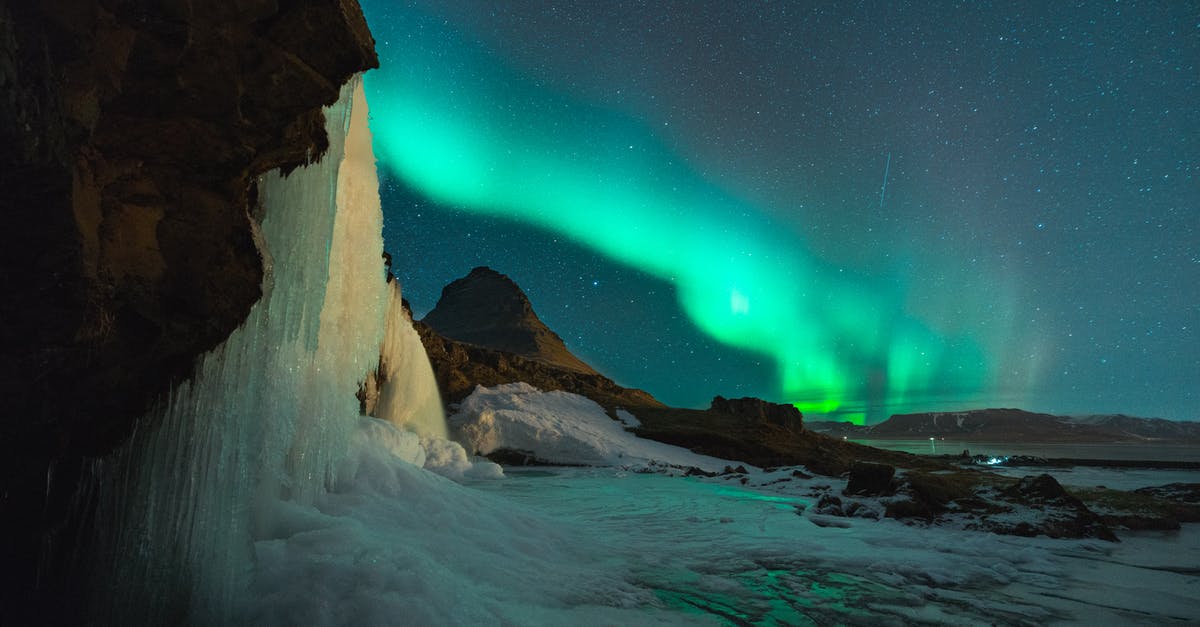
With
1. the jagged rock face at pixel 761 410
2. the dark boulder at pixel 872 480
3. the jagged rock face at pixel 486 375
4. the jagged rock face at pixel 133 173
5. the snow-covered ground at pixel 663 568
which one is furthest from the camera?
the jagged rock face at pixel 761 410

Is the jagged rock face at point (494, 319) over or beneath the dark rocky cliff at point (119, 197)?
over

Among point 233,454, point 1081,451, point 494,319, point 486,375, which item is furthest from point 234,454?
point 1081,451

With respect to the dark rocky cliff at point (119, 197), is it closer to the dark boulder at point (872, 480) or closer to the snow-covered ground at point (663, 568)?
the snow-covered ground at point (663, 568)

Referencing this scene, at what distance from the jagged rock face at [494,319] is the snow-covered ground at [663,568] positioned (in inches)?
2799

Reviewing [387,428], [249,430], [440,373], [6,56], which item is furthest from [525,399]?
[6,56]

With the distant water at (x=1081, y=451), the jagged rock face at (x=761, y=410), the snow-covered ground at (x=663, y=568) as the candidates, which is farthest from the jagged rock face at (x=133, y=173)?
the distant water at (x=1081, y=451)

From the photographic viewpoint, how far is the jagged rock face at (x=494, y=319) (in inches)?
3300

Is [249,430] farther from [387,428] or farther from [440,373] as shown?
[440,373]

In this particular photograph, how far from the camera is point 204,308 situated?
13.0 feet

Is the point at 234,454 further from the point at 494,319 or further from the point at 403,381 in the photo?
the point at 494,319

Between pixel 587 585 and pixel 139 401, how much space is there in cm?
423

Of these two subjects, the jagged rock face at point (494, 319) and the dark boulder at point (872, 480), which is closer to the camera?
the dark boulder at point (872, 480)

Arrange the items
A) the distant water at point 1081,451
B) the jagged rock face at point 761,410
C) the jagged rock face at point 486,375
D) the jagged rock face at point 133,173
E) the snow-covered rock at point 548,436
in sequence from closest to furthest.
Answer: the jagged rock face at point 133,173 → the snow-covered rock at point 548,436 → the jagged rock face at point 486,375 → the jagged rock face at point 761,410 → the distant water at point 1081,451

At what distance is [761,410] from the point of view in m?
39.7
